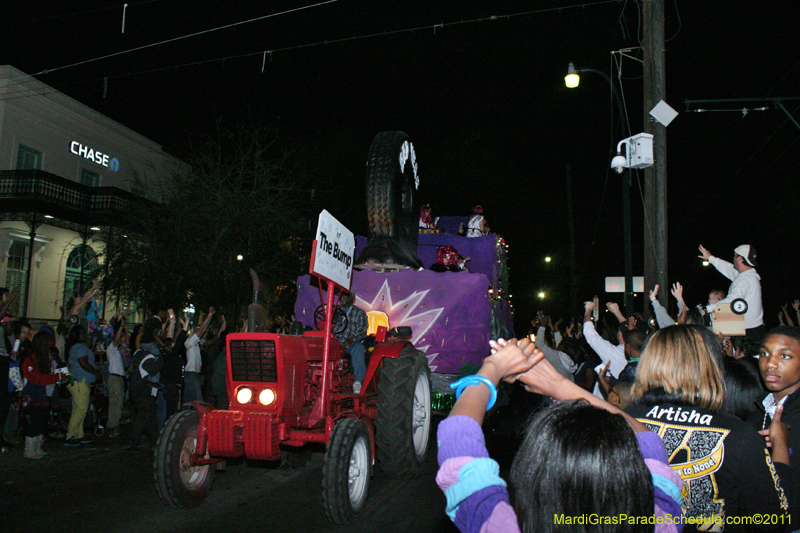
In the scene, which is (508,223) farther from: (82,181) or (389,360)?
(389,360)

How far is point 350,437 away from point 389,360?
139 centimetres

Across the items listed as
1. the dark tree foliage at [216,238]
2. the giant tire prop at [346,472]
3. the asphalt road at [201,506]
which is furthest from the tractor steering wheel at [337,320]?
the dark tree foliage at [216,238]

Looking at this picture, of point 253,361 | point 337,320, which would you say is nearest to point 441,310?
point 337,320

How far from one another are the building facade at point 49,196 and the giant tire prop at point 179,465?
15258 millimetres

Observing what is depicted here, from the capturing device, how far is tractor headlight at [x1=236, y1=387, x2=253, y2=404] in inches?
209

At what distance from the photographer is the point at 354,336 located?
671 centimetres

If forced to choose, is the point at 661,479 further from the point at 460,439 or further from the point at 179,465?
the point at 179,465

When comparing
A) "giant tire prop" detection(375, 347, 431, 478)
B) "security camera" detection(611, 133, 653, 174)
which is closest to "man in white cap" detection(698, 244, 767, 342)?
"security camera" detection(611, 133, 653, 174)

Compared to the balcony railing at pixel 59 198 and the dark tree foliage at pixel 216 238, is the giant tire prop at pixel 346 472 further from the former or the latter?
the balcony railing at pixel 59 198

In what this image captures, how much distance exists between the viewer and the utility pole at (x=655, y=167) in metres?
7.53

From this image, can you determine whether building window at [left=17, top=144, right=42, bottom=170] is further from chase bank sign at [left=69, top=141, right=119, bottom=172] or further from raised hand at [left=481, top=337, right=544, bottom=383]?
raised hand at [left=481, top=337, right=544, bottom=383]

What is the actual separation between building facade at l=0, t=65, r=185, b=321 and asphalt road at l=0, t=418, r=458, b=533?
42.7ft

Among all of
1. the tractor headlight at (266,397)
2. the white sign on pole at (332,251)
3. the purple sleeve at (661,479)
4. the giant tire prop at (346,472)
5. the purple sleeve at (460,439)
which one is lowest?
the giant tire prop at (346,472)

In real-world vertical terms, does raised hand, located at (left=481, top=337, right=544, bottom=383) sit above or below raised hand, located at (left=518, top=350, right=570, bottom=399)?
above
